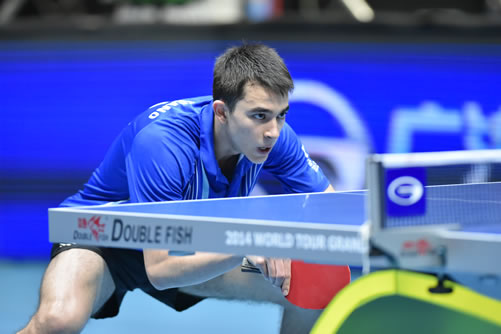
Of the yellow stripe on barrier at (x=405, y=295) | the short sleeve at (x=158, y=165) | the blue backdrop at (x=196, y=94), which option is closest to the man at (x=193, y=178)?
the short sleeve at (x=158, y=165)

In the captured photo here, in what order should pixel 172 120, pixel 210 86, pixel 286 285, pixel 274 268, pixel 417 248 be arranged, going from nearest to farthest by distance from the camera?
pixel 417 248
pixel 274 268
pixel 286 285
pixel 172 120
pixel 210 86

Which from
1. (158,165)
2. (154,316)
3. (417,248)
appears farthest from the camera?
(154,316)

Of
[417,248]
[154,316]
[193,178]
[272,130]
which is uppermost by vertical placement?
[272,130]

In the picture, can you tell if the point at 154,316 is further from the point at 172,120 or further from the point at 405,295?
the point at 405,295

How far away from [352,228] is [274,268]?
2.10 feet

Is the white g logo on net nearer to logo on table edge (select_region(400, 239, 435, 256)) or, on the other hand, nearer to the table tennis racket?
logo on table edge (select_region(400, 239, 435, 256))

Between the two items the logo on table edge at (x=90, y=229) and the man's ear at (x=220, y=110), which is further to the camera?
the man's ear at (x=220, y=110)

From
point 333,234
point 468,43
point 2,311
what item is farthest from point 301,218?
point 468,43

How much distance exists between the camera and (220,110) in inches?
120

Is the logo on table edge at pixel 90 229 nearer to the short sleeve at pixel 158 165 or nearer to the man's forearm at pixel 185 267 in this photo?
the man's forearm at pixel 185 267

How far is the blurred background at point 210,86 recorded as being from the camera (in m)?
5.50

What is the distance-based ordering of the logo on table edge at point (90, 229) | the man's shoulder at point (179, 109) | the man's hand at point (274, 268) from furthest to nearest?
the man's shoulder at point (179, 109), the man's hand at point (274, 268), the logo on table edge at point (90, 229)

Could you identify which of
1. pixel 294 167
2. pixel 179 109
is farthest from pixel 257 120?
pixel 294 167

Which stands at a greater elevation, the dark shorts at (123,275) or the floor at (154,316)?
the dark shorts at (123,275)
